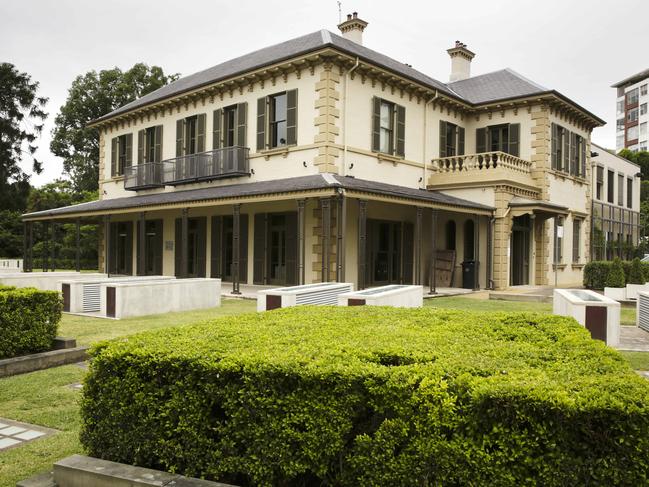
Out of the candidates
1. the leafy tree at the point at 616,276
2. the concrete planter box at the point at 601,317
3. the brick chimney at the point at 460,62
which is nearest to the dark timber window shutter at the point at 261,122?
the brick chimney at the point at 460,62

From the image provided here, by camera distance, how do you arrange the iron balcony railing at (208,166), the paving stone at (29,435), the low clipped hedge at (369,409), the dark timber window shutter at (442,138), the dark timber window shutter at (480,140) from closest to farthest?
the low clipped hedge at (369,409), the paving stone at (29,435), the iron balcony railing at (208,166), the dark timber window shutter at (442,138), the dark timber window shutter at (480,140)

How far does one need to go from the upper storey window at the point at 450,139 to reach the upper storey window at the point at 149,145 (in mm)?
11347

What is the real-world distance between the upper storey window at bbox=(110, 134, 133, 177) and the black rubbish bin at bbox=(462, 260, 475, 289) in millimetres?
15150

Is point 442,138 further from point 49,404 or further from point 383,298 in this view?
point 49,404

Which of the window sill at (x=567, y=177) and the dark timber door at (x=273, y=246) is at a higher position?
the window sill at (x=567, y=177)

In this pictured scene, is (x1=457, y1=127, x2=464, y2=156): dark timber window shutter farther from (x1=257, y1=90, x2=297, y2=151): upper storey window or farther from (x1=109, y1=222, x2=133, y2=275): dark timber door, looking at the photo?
(x1=109, y1=222, x2=133, y2=275): dark timber door

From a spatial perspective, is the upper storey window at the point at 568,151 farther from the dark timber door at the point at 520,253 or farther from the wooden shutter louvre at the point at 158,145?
the wooden shutter louvre at the point at 158,145

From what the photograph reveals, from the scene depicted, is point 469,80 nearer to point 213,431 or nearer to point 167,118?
point 167,118

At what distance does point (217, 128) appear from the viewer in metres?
19.9

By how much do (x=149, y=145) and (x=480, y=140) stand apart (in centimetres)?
1371

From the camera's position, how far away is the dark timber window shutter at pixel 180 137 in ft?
70.1

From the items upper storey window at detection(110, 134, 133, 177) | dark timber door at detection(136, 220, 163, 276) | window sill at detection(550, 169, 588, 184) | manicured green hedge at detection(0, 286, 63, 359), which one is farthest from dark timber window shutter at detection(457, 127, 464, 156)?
manicured green hedge at detection(0, 286, 63, 359)

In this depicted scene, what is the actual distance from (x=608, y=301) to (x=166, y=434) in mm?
7679

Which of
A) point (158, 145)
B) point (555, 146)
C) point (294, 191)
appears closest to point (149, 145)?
point (158, 145)
